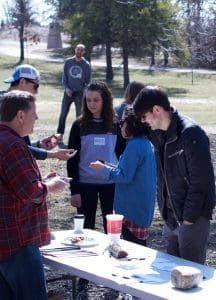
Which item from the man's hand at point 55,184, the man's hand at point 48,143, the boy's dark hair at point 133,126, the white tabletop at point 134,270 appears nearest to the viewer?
the white tabletop at point 134,270

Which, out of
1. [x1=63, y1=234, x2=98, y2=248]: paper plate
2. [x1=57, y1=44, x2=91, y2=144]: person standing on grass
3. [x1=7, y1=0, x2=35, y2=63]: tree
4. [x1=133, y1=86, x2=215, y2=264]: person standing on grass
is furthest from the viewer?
[x1=7, y1=0, x2=35, y2=63]: tree

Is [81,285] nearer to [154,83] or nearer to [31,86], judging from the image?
[31,86]

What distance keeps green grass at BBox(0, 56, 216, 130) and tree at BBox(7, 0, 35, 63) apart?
8.28 feet

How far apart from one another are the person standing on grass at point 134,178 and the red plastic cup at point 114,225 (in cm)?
61

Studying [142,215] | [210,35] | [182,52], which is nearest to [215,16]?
[210,35]

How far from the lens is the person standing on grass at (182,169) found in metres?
3.79

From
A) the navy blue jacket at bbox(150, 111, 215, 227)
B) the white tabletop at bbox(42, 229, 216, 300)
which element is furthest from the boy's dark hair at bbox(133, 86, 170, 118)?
the white tabletop at bbox(42, 229, 216, 300)

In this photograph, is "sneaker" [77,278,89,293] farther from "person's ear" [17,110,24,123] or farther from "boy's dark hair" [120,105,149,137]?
"person's ear" [17,110,24,123]

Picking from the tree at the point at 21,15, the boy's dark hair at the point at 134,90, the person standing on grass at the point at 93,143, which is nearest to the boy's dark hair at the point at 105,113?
the person standing on grass at the point at 93,143

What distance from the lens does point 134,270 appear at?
3.61 m

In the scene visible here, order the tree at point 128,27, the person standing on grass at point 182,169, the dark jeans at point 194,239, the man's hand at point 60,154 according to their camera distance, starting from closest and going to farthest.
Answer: the person standing on grass at point 182,169, the dark jeans at point 194,239, the man's hand at point 60,154, the tree at point 128,27

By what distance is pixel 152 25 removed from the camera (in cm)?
3741

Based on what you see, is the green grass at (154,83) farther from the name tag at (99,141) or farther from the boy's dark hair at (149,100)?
the boy's dark hair at (149,100)

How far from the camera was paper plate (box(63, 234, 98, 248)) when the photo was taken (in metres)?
4.12
